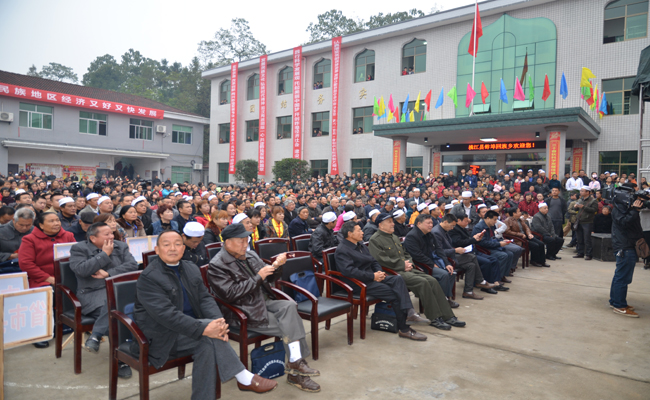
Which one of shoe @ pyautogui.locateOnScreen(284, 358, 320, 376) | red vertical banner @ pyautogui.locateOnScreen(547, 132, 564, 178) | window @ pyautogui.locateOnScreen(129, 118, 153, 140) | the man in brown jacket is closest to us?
shoe @ pyautogui.locateOnScreen(284, 358, 320, 376)

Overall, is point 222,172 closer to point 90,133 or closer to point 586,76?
point 90,133

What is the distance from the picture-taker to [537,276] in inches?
316

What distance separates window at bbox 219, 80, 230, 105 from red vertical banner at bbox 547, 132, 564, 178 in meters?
23.3

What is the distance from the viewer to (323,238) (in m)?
6.21

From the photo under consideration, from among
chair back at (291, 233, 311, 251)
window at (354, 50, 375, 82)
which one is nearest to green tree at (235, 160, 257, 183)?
window at (354, 50, 375, 82)

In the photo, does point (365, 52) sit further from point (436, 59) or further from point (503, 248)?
point (503, 248)

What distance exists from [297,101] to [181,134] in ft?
40.2

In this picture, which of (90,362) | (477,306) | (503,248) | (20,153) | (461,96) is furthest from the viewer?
(20,153)

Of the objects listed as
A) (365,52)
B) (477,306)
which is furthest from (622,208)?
(365,52)

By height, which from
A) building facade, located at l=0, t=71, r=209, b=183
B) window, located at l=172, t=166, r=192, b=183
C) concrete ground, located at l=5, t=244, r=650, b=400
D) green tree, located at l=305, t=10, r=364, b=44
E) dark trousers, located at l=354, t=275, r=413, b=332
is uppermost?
green tree, located at l=305, t=10, r=364, b=44

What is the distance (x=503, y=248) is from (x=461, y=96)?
14.9 meters

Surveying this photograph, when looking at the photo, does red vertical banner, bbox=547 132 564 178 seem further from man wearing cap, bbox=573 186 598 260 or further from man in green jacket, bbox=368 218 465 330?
man in green jacket, bbox=368 218 465 330

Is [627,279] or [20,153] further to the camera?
[20,153]

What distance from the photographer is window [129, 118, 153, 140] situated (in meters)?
29.7
